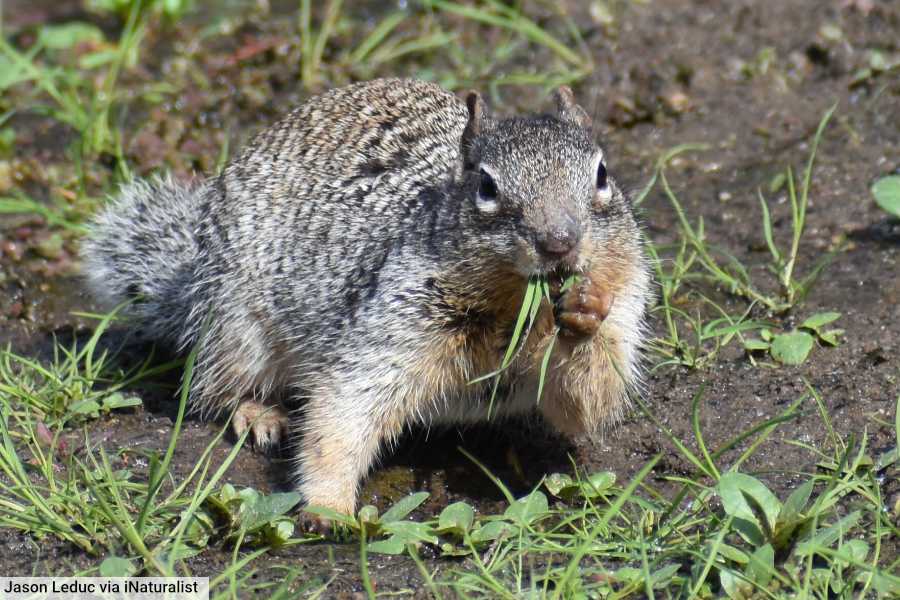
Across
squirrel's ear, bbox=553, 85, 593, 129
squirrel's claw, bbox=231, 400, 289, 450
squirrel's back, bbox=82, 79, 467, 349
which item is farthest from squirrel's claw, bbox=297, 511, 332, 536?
squirrel's ear, bbox=553, 85, 593, 129

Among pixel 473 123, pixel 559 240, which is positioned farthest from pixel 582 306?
pixel 473 123

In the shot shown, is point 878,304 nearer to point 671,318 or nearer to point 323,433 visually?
point 671,318

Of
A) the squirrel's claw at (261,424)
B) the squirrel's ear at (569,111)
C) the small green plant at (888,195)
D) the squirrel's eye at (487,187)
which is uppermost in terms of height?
the squirrel's ear at (569,111)

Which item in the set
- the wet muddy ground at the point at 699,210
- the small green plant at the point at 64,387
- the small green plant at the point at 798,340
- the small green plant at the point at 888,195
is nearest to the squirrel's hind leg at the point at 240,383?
the wet muddy ground at the point at 699,210

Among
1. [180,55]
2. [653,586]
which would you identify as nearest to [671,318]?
[653,586]

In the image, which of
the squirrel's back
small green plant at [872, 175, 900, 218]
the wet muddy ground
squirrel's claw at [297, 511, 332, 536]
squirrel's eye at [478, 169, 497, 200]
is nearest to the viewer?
squirrel's eye at [478, 169, 497, 200]

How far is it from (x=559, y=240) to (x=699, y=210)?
2.61m

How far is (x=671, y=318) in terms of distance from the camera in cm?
552

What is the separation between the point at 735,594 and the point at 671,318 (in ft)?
6.89

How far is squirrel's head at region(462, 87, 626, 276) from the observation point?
3963 millimetres

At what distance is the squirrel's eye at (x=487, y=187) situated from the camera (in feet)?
13.8

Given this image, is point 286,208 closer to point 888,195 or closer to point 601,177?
point 601,177

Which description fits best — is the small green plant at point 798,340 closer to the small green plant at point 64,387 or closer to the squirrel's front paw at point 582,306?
the squirrel's front paw at point 582,306

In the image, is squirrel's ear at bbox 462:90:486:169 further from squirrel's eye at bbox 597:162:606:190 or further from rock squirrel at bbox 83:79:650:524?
squirrel's eye at bbox 597:162:606:190
